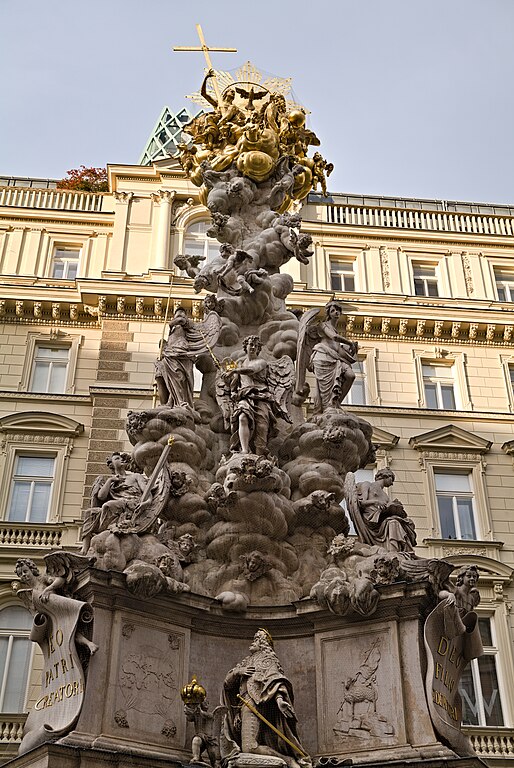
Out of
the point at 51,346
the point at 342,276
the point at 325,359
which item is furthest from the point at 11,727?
the point at 342,276

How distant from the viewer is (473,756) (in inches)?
309

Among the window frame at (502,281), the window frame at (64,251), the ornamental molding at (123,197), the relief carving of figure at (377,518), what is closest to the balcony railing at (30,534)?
the window frame at (64,251)

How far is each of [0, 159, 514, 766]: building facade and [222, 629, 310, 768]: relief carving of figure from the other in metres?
9.91

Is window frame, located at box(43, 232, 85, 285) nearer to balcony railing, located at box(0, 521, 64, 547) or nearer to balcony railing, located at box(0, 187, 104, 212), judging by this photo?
balcony railing, located at box(0, 187, 104, 212)

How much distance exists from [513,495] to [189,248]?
10.0m

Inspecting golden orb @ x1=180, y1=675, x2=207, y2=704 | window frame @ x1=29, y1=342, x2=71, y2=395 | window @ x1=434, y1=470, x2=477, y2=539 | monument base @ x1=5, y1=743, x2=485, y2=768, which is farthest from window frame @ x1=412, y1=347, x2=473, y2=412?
monument base @ x1=5, y1=743, x2=485, y2=768

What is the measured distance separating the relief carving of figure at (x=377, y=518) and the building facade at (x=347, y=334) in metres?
8.97

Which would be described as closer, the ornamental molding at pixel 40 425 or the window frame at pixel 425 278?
the ornamental molding at pixel 40 425

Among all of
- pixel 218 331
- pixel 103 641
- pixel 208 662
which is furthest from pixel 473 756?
pixel 218 331

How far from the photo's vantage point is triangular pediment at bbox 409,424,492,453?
2192 cm

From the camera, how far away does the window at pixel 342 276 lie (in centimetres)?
2539

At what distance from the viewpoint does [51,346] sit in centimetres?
2323

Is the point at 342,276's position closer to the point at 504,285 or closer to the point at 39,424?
the point at 504,285

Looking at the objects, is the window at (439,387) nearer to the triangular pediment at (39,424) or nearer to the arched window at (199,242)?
the arched window at (199,242)
